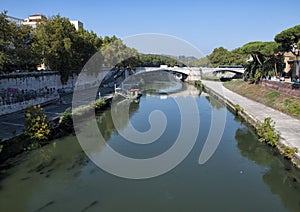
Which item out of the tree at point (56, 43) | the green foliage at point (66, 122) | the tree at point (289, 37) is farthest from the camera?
the tree at point (56, 43)

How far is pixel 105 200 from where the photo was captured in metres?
6.42

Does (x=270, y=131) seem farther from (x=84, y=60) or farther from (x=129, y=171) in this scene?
(x=84, y=60)

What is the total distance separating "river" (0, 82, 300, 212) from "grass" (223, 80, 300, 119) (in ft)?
13.2

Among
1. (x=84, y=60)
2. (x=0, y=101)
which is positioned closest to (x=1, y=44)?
(x=0, y=101)

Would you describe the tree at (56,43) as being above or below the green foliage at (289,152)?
above

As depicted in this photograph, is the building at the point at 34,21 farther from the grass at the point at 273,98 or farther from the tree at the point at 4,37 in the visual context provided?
the grass at the point at 273,98

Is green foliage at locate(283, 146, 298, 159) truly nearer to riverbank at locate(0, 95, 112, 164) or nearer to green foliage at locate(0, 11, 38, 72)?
riverbank at locate(0, 95, 112, 164)

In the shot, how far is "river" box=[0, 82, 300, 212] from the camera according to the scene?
6.26m

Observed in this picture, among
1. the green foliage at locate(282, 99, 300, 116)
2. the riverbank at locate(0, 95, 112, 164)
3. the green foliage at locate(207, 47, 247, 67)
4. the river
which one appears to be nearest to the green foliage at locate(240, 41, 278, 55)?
the green foliage at locate(282, 99, 300, 116)

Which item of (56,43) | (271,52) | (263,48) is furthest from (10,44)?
(263,48)

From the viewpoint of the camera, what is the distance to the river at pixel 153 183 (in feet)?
20.6

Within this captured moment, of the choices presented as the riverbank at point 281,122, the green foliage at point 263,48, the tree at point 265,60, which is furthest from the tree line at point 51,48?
the tree at point 265,60

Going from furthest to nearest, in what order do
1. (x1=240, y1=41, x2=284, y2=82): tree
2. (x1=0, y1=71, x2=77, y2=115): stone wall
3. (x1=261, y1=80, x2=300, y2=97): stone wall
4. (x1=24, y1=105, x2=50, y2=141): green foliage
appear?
(x1=240, y1=41, x2=284, y2=82): tree
(x1=261, y1=80, x2=300, y2=97): stone wall
(x1=0, y1=71, x2=77, y2=115): stone wall
(x1=24, y1=105, x2=50, y2=141): green foliage

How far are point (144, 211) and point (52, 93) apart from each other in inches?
493
